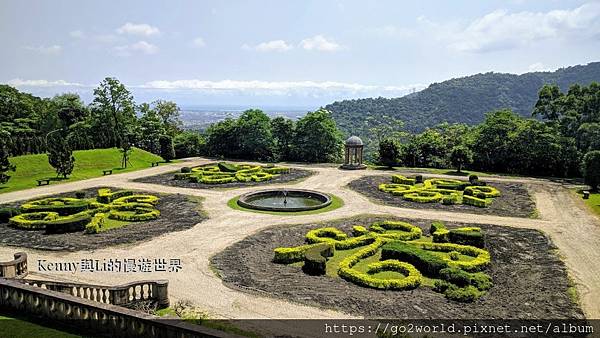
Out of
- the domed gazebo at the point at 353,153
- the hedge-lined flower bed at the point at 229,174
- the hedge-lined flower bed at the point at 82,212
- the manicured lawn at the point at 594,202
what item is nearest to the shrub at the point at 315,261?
the hedge-lined flower bed at the point at 82,212

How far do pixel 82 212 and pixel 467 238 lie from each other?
25.7 meters

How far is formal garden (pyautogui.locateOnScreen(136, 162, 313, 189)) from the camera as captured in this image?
1731 inches

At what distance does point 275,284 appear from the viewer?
19250 millimetres

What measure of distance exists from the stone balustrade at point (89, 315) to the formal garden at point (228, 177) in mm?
29514

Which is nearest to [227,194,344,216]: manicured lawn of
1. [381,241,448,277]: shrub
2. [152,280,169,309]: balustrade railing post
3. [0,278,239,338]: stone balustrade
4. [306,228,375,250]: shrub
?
[306,228,375,250]: shrub

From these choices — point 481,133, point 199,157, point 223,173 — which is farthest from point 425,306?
point 199,157

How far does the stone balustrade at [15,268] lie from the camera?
17.4 meters

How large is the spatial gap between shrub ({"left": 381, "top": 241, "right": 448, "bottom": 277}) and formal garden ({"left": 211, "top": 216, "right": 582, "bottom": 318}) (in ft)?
0.15

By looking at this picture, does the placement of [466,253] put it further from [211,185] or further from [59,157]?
[59,157]

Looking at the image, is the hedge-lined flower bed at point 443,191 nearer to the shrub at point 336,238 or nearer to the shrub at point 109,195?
the shrub at point 336,238

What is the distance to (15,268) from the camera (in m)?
A: 18.1

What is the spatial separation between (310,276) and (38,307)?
1124 centimetres

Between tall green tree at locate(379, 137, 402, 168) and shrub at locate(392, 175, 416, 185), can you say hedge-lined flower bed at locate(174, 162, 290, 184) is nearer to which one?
shrub at locate(392, 175, 416, 185)

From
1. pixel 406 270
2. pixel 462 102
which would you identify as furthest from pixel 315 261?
pixel 462 102
